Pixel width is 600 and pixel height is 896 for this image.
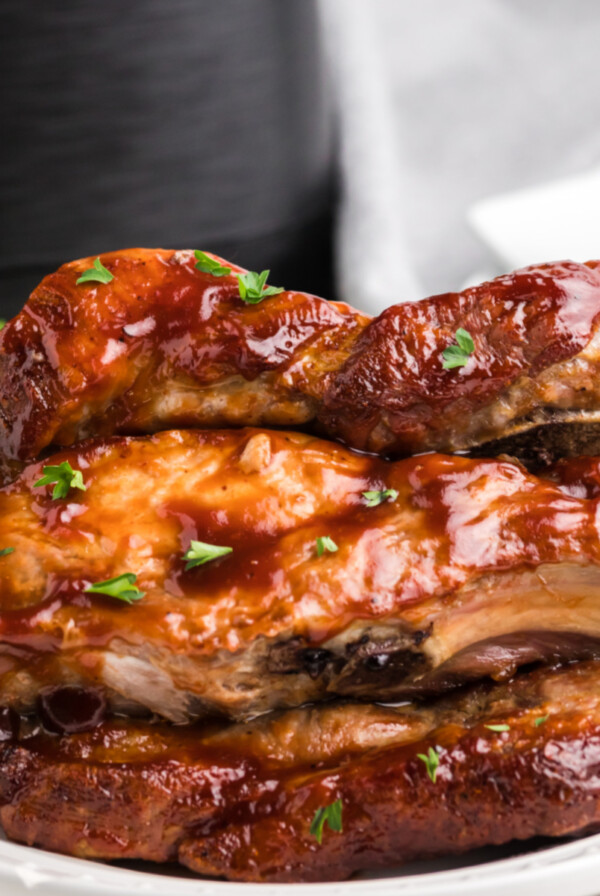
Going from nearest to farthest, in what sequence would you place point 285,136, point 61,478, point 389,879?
1. point 389,879
2. point 61,478
3. point 285,136

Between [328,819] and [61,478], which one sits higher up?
[61,478]

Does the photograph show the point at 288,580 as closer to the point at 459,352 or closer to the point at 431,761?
the point at 431,761

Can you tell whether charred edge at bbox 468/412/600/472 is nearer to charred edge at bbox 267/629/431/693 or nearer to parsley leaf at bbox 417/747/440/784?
charred edge at bbox 267/629/431/693

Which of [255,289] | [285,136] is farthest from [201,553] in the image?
[285,136]

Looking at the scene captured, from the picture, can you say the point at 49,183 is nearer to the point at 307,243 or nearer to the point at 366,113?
the point at 307,243

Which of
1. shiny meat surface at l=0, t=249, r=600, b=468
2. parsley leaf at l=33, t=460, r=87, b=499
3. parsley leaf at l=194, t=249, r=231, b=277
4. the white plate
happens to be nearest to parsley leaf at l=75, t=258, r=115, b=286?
shiny meat surface at l=0, t=249, r=600, b=468

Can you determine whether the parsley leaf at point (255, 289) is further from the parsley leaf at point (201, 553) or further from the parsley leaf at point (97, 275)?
the parsley leaf at point (201, 553)
